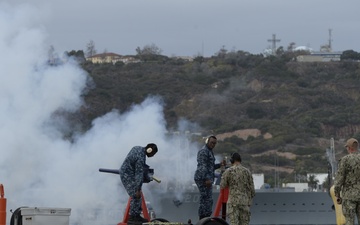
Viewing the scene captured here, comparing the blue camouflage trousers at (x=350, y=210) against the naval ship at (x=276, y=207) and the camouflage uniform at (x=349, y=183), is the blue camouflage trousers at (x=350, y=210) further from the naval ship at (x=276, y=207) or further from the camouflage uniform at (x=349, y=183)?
the naval ship at (x=276, y=207)

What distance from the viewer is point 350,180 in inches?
708

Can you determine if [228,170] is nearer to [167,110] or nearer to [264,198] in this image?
[264,198]

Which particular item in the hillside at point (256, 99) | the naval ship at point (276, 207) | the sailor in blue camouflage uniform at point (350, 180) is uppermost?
the hillside at point (256, 99)

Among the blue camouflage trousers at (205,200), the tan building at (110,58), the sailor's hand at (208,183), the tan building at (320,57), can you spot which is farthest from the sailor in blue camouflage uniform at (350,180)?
the tan building at (320,57)

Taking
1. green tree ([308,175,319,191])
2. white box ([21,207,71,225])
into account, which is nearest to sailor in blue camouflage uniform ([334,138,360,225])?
white box ([21,207,71,225])

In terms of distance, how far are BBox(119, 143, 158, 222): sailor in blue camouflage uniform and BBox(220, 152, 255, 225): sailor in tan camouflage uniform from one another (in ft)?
4.70

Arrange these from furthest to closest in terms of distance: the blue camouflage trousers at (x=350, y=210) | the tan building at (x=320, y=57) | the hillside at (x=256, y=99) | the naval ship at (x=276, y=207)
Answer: the tan building at (x=320, y=57), the hillside at (x=256, y=99), the naval ship at (x=276, y=207), the blue camouflage trousers at (x=350, y=210)

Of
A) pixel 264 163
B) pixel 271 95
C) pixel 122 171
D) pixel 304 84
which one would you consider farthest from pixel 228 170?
pixel 304 84

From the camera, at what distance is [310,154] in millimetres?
118062

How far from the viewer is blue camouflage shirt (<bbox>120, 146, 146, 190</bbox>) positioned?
19.3 metres

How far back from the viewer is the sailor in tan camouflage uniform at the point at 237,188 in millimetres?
18672

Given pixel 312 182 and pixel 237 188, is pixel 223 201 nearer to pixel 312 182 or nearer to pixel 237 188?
pixel 237 188

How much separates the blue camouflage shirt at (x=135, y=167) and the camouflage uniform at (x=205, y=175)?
3.34ft

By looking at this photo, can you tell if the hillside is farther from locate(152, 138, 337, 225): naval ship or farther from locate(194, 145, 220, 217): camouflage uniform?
locate(194, 145, 220, 217): camouflage uniform
